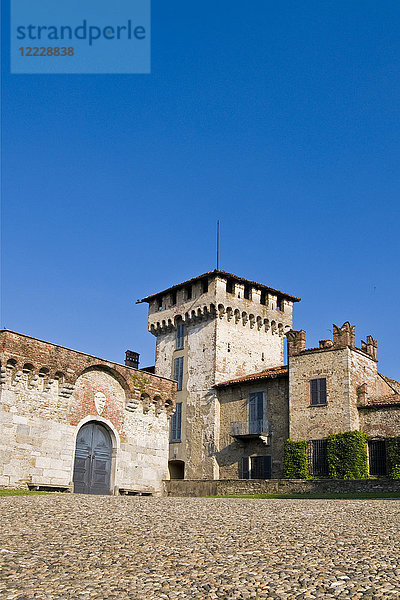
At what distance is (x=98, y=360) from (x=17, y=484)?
5534 mm

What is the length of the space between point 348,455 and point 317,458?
1.89 metres

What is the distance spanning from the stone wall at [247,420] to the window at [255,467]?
0.89ft

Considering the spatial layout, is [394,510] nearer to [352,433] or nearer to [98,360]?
[98,360]

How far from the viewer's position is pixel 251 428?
35594 millimetres

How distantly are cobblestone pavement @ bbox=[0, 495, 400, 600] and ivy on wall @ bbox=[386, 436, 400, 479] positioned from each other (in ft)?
56.6

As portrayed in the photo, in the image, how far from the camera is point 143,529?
35.1 feet

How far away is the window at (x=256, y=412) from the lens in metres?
35.3

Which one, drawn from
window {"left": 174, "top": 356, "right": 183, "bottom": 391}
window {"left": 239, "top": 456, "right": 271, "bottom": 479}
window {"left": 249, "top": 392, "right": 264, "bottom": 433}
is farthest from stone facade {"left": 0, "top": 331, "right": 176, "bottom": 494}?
window {"left": 174, "top": 356, "right": 183, "bottom": 391}

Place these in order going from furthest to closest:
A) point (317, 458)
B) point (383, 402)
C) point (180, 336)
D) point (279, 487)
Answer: point (180, 336) < point (317, 458) < point (383, 402) < point (279, 487)

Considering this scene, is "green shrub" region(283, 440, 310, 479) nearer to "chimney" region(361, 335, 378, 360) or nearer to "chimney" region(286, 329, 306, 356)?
"chimney" region(286, 329, 306, 356)

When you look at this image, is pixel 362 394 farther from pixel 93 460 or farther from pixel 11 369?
pixel 11 369

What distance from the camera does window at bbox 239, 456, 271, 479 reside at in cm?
3462

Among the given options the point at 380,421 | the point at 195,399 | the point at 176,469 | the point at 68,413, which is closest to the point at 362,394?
the point at 380,421

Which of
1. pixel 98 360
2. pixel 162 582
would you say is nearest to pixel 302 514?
pixel 162 582
